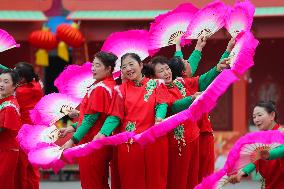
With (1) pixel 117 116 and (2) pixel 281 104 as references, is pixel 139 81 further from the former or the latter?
(2) pixel 281 104

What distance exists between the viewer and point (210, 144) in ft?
28.0

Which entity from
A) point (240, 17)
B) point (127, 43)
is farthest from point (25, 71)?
point (240, 17)

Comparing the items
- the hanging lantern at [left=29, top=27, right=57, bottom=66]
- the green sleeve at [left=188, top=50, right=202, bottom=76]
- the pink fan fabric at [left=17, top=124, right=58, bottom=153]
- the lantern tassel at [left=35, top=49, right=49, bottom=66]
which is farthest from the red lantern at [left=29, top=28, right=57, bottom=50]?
the pink fan fabric at [left=17, top=124, right=58, bottom=153]

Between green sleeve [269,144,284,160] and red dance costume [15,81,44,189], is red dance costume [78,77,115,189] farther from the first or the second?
red dance costume [15,81,44,189]

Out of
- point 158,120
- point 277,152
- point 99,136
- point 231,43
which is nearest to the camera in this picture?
point 277,152

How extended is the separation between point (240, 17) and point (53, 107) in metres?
1.85

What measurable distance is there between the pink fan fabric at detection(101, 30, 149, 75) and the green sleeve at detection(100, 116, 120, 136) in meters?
0.96

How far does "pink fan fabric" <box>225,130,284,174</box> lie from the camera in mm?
6215

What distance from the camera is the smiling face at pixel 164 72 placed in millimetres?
7535

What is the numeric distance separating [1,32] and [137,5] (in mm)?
6190

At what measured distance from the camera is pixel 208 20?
8.01 metres

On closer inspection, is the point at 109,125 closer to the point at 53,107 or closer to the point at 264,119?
the point at 53,107

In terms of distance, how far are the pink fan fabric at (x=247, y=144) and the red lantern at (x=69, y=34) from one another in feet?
28.2

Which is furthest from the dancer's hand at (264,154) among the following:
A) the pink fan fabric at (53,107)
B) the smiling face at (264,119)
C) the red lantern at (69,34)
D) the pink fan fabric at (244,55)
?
the red lantern at (69,34)
